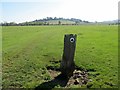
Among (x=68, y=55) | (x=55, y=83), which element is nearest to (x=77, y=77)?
(x=68, y=55)

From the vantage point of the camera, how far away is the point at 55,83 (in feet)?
43.4

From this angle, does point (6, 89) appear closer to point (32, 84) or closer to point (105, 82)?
point (32, 84)

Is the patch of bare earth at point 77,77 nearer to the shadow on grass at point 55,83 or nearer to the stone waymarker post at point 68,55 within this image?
the shadow on grass at point 55,83

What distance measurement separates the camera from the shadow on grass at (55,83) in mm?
12555

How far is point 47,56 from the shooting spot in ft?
70.6

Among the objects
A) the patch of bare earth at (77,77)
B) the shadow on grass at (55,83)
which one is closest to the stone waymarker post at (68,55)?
the shadow on grass at (55,83)

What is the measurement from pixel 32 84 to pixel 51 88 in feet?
3.40

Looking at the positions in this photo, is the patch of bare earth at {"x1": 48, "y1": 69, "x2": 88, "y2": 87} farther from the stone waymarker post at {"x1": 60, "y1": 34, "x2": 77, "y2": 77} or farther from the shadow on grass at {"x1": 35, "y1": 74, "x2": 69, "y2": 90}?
the stone waymarker post at {"x1": 60, "y1": 34, "x2": 77, "y2": 77}

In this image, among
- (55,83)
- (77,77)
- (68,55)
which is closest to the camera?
(55,83)

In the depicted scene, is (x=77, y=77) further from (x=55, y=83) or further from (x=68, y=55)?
(x=55, y=83)

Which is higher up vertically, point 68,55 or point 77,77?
point 68,55

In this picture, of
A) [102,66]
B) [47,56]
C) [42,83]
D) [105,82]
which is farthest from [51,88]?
[47,56]

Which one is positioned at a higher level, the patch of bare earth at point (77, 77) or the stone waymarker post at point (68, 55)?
the stone waymarker post at point (68, 55)

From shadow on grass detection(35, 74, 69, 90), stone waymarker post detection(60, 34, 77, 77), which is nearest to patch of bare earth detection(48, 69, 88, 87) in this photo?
shadow on grass detection(35, 74, 69, 90)
